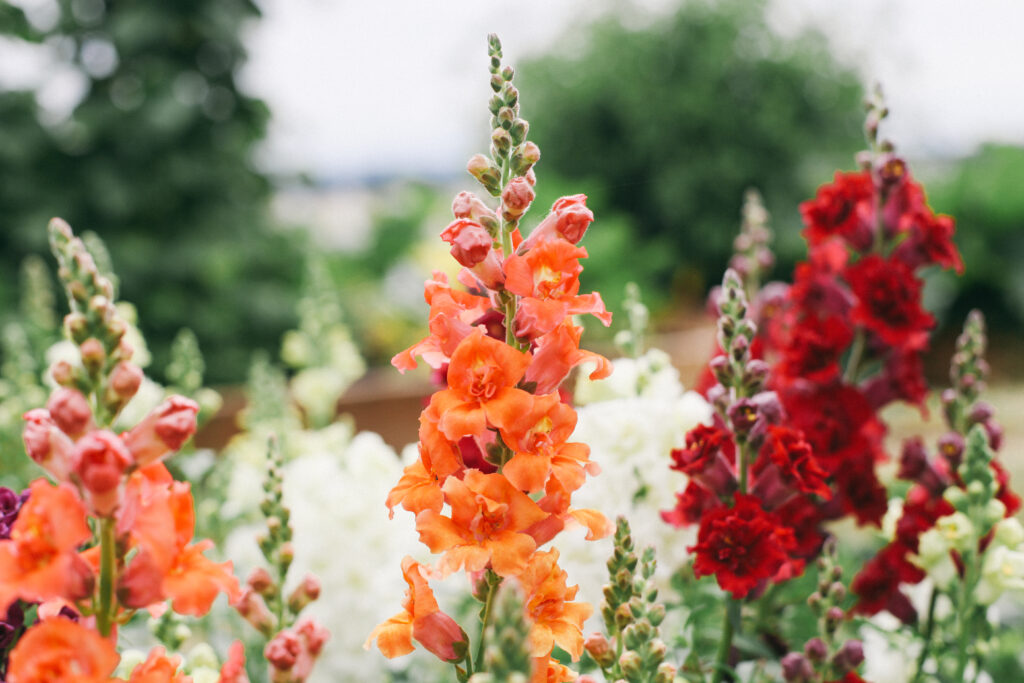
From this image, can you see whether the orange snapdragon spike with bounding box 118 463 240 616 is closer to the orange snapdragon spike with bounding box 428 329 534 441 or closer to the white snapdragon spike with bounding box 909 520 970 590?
the orange snapdragon spike with bounding box 428 329 534 441

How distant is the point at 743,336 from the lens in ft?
3.38

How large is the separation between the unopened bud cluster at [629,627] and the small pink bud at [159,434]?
1.24 feet

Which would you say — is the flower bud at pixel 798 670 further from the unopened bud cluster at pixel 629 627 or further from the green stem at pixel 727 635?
the unopened bud cluster at pixel 629 627

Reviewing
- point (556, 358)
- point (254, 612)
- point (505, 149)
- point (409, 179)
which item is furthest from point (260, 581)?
point (409, 179)

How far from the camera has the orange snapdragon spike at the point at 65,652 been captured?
57 centimetres

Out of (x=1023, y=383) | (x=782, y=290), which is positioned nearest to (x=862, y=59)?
(x=1023, y=383)

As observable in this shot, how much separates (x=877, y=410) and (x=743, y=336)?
19.5 inches

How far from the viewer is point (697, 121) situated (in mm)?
5793

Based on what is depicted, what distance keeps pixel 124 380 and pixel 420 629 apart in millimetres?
337

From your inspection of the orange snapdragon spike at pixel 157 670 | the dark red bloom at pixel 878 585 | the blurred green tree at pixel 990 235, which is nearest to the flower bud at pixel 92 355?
the orange snapdragon spike at pixel 157 670

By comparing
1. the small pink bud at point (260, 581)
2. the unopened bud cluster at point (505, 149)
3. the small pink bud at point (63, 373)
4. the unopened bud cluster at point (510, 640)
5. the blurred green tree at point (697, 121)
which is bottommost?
the unopened bud cluster at point (510, 640)

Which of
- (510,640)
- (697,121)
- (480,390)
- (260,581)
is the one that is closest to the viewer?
(510,640)

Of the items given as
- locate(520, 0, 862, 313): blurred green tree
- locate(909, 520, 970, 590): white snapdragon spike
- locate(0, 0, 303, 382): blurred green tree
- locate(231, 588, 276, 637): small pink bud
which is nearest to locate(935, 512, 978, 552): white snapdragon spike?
locate(909, 520, 970, 590): white snapdragon spike

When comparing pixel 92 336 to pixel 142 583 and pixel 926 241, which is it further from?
pixel 926 241
